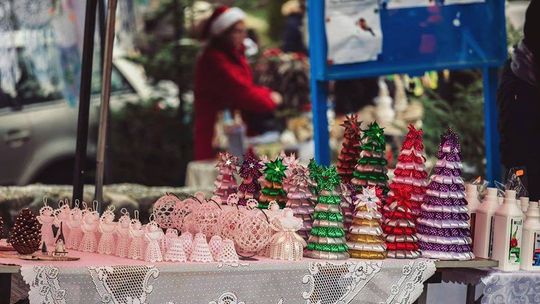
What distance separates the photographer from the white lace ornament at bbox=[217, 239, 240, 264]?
4.55 metres

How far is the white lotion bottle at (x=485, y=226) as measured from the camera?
5.04 m

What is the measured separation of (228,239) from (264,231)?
0.16 m

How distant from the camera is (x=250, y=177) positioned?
5.05 m

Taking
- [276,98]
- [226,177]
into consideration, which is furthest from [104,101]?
[276,98]

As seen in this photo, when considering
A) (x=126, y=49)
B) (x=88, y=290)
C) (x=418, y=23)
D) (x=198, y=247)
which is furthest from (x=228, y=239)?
(x=126, y=49)

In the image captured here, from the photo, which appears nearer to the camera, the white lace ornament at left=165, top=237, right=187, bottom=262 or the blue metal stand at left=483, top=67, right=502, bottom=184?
the white lace ornament at left=165, top=237, right=187, bottom=262

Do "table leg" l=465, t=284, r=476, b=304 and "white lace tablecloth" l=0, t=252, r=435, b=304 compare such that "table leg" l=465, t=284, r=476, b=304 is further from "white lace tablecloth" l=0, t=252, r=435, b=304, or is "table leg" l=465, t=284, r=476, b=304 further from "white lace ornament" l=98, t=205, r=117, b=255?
"white lace ornament" l=98, t=205, r=117, b=255

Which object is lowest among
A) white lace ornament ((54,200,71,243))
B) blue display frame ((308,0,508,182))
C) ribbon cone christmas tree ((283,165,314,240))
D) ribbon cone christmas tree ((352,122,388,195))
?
white lace ornament ((54,200,71,243))

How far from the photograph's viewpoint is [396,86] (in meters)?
9.32

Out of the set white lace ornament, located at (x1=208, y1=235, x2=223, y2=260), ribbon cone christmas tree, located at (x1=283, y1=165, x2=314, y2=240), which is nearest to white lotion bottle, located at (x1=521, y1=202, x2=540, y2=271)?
ribbon cone christmas tree, located at (x1=283, y1=165, x2=314, y2=240)

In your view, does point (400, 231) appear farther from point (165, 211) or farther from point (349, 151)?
point (165, 211)

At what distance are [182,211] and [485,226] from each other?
3.96 ft

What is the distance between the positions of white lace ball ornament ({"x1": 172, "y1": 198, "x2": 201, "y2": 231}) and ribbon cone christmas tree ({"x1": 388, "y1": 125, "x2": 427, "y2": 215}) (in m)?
0.78

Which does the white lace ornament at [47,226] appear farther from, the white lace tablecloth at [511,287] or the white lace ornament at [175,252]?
the white lace tablecloth at [511,287]
